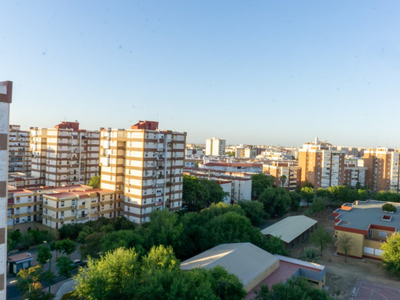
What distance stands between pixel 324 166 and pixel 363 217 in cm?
2250

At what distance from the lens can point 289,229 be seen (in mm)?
29266

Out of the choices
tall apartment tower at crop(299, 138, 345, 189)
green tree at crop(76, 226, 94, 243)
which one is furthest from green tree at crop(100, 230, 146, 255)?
tall apartment tower at crop(299, 138, 345, 189)

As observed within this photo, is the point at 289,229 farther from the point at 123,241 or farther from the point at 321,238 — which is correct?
the point at 123,241


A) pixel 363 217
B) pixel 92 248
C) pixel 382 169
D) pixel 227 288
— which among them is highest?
pixel 382 169

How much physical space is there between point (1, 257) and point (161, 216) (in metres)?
13.4

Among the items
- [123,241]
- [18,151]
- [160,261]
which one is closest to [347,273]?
[160,261]

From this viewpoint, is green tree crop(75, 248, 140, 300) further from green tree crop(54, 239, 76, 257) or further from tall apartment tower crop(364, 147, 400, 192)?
tall apartment tower crop(364, 147, 400, 192)

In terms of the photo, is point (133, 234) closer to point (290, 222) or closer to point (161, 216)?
point (161, 216)

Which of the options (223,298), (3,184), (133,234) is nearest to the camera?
(3,184)

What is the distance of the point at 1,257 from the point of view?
8.69 meters

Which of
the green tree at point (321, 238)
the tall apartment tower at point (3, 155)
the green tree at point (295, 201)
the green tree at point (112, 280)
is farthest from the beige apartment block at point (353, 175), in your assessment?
the tall apartment tower at point (3, 155)

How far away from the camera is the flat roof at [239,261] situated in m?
16.3

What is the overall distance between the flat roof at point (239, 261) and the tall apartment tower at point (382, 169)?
160 feet

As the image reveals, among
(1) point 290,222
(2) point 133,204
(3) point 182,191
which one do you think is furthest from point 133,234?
(1) point 290,222
